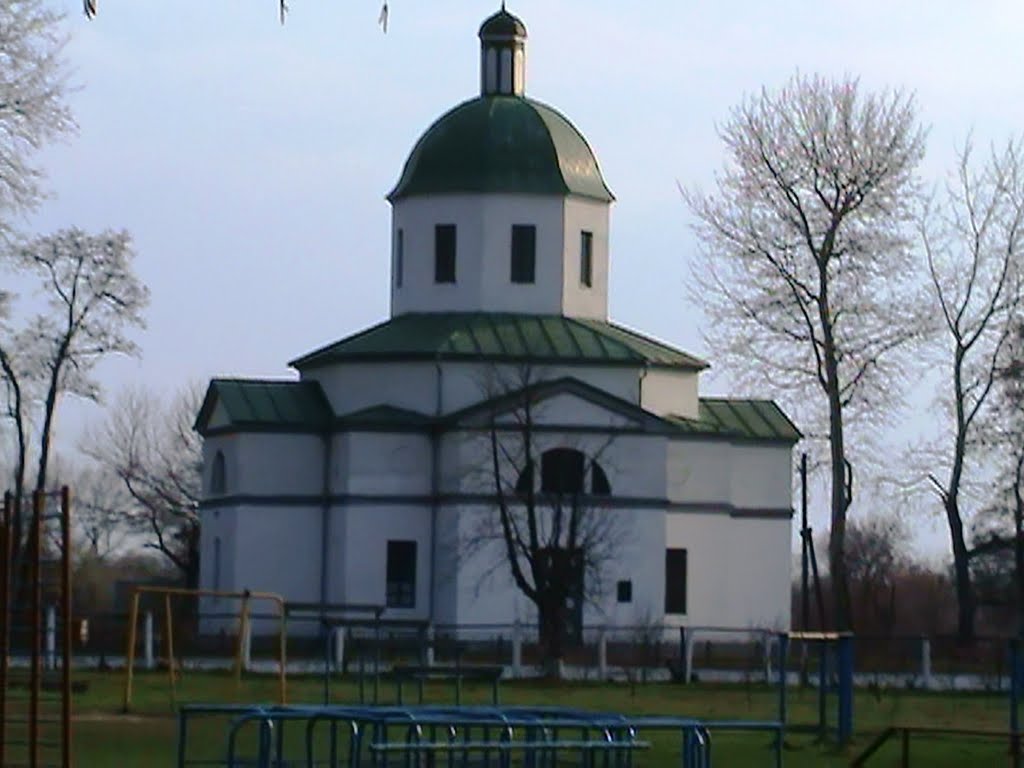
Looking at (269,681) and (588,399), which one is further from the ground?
(588,399)

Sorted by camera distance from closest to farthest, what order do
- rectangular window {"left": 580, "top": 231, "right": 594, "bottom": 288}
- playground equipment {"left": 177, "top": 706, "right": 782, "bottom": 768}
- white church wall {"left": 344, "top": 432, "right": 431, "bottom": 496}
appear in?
playground equipment {"left": 177, "top": 706, "right": 782, "bottom": 768}
white church wall {"left": 344, "top": 432, "right": 431, "bottom": 496}
rectangular window {"left": 580, "top": 231, "right": 594, "bottom": 288}

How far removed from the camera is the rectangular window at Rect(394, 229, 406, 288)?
74869 millimetres

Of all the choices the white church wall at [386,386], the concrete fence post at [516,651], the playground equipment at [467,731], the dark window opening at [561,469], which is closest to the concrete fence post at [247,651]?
the concrete fence post at [516,651]

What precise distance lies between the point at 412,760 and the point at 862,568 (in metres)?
90.5

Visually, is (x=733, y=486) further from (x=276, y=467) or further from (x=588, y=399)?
(x=276, y=467)

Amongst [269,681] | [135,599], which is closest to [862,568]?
[269,681]

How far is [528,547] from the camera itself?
6731 centimetres

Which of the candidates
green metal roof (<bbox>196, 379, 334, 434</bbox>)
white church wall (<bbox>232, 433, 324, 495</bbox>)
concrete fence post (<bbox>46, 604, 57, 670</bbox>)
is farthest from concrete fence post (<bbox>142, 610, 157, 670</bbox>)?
green metal roof (<bbox>196, 379, 334, 434</bbox>)

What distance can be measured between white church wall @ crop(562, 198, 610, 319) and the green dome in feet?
1.35

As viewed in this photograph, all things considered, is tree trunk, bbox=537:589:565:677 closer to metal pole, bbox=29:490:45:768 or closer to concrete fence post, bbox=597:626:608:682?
concrete fence post, bbox=597:626:608:682

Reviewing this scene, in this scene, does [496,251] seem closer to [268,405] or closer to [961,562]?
[268,405]

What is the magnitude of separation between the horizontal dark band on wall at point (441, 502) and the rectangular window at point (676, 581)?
123 centimetres

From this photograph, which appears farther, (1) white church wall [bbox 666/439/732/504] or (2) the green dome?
(2) the green dome

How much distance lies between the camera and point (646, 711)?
43500mm
